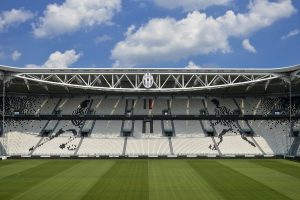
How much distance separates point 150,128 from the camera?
160 feet

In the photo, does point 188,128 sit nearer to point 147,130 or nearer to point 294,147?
point 147,130

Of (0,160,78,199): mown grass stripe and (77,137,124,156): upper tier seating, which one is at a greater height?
(77,137,124,156): upper tier seating

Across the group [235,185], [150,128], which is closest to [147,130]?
[150,128]

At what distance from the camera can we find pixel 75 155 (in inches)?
1662

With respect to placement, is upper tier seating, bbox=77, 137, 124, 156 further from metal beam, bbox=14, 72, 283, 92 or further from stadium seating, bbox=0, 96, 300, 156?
metal beam, bbox=14, 72, 283, 92

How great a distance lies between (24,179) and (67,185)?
171 inches

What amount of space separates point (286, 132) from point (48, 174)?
1229 inches

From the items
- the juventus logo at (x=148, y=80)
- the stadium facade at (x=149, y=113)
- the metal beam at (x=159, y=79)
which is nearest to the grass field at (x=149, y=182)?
the metal beam at (x=159, y=79)

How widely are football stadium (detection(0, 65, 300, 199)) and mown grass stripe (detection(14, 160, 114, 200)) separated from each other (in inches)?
6.5

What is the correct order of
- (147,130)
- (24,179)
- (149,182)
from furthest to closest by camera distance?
(147,130), (24,179), (149,182)

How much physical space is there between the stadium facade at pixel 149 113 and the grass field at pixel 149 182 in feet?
35.0

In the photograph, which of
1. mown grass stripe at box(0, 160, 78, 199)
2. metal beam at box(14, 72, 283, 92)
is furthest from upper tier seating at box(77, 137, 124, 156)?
mown grass stripe at box(0, 160, 78, 199)

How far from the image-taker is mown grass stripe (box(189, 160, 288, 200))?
787 inches

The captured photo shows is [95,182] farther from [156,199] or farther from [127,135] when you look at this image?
[127,135]
